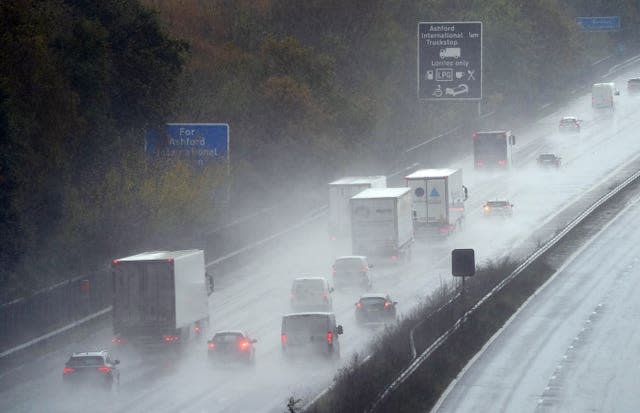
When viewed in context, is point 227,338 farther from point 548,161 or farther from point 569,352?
point 548,161

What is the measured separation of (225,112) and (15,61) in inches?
941

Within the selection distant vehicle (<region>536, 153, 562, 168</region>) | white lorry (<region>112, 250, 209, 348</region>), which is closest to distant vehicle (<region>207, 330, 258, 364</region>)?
white lorry (<region>112, 250, 209, 348</region>)

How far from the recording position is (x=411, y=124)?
10356 centimetres

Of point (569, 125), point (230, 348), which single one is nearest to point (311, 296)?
point (230, 348)

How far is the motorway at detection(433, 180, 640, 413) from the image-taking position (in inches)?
1344

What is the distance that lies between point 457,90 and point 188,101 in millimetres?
22511

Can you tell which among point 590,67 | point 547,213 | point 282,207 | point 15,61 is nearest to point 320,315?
point 15,61

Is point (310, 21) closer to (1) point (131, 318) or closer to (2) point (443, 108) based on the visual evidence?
(2) point (443, 108)

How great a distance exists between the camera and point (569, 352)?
40844mm

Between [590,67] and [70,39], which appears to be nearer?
[70,39]

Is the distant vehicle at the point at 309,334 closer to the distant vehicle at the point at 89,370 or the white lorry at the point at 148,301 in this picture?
the white lorry at the point at 148,301

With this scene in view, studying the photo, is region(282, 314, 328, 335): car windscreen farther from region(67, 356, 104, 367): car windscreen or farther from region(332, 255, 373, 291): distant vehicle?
region(332, 255, 373, 291): distant vehicle

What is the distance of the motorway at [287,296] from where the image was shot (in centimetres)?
3572

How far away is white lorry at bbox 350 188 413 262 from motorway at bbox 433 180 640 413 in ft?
24.6
